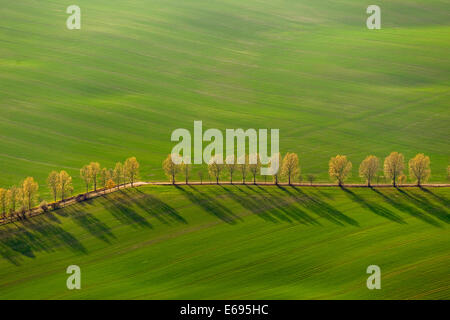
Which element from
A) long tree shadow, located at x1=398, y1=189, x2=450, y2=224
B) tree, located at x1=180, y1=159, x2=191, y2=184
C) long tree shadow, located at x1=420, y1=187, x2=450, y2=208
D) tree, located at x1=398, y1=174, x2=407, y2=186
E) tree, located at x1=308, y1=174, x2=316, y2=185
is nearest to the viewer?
long tree shadow, located at x1=398, y1=189, x2=450, y2=224

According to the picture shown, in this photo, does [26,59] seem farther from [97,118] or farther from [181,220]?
[181,220]

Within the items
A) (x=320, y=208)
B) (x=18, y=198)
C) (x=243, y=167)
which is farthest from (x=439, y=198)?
(x=18, y=198)

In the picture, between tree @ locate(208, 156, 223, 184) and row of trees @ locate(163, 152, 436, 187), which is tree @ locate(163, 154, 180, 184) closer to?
row of trees @ locate(163, 152, 436, 187)

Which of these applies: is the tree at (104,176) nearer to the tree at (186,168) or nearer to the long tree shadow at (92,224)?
the long tree shadow at (92,224)

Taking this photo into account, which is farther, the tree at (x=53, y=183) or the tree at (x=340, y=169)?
the tree at (x=340, y=169)

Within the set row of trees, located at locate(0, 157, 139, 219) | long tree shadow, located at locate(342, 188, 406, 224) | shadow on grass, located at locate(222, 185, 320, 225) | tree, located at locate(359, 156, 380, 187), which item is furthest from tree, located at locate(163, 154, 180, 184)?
tree, located at locate(359, 156, 380, 187)

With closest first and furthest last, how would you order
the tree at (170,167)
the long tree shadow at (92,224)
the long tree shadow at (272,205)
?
the long tree shadow at (92,224), the long tree shadow at (272,205), the tree at (170,167)

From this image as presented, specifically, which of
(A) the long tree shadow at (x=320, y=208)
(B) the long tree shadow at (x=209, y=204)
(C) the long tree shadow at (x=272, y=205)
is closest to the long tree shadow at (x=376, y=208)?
(A) the long tree shadow at (x=320, y=208)
